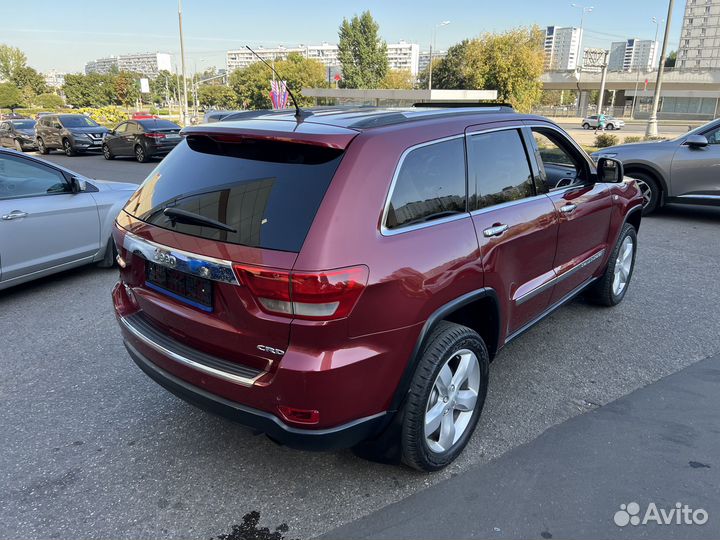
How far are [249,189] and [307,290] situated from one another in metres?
A: 0.61

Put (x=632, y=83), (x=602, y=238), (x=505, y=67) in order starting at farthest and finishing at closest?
(x=632, y=83) < (x=505, y=67) < (x=602, y=238)

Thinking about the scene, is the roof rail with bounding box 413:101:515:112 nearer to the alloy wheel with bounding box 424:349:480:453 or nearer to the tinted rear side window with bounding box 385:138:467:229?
the tinted rear side window with bounding box 385:138:467:229

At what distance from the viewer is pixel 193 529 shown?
7.99 ft

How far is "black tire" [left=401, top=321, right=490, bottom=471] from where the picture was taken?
2.52 meters

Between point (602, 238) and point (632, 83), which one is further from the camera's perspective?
point (632, 83)

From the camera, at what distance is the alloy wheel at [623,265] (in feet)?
16.3

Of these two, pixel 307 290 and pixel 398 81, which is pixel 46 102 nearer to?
pixel 398 81

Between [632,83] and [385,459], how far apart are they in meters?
87.7

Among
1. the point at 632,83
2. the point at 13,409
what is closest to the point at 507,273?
the point at 13,409

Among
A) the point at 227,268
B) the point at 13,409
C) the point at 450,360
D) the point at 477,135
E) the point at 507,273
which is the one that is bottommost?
the point at 13,409

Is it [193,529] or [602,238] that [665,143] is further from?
[193,529]

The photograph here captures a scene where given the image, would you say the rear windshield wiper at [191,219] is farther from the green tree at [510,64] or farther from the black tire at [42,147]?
the green tree at [510,64]

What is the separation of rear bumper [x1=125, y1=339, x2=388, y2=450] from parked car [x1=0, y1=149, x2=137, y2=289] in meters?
3.51

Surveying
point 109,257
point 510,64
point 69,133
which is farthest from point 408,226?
point 510,64
